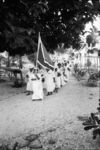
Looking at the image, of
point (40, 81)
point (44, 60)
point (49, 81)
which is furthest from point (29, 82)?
point (44, 60)

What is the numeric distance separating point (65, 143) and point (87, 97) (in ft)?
18.6

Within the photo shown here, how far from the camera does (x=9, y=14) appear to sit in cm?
905

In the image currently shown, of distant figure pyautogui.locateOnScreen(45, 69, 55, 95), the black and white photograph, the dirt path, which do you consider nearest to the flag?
the black and white photograph

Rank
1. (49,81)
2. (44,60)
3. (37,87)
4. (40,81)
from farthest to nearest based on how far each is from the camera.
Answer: (49,81) < (40,81) < (37,87) < (44,60)

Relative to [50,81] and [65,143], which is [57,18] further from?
[65,143]

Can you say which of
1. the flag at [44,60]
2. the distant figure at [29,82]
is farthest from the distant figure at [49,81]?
the flag at [44,60]

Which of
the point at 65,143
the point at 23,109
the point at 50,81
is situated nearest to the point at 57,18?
the point at 50,81

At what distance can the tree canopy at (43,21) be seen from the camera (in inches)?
364

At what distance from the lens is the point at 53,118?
7.25 metres

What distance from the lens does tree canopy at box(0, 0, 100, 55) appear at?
364 inches

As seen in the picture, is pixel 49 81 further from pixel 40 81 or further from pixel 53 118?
pixel 53 118

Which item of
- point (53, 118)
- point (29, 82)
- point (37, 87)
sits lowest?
Answer: point (53, 118)

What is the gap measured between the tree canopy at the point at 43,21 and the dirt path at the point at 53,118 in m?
2.38

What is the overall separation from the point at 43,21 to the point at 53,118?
5979mm
